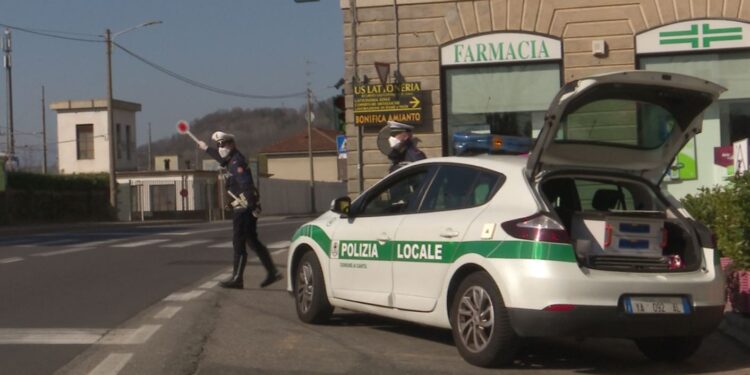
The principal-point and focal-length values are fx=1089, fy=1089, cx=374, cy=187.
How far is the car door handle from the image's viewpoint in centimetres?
779

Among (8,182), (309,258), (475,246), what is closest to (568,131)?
(475,246)

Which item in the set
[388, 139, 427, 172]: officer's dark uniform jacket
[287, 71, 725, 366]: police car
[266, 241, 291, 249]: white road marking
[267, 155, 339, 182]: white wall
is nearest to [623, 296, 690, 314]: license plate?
[287, 71, 725, 366]: police car

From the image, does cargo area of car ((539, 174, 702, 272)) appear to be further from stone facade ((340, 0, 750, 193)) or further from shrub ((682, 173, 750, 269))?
stone facade ((340, 0, 750, 193))

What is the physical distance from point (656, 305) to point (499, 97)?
36.3 feet

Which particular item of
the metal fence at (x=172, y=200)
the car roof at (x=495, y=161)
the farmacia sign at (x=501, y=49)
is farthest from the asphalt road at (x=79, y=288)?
the metal fence at (x=172, y=200)

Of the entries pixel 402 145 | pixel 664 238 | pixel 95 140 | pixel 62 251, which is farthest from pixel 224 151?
pixel 95 140

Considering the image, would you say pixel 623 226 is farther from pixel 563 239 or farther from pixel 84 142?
pixel 84 142

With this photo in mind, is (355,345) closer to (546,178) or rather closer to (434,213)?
(434,213)

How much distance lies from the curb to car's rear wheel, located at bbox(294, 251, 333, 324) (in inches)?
133

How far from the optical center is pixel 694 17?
17.2 m

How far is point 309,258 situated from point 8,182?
134 feet

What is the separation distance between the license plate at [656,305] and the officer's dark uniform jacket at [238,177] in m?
6.50

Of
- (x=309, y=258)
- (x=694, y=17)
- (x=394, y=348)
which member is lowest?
(x=394, y=348)

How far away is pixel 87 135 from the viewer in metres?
75.2
